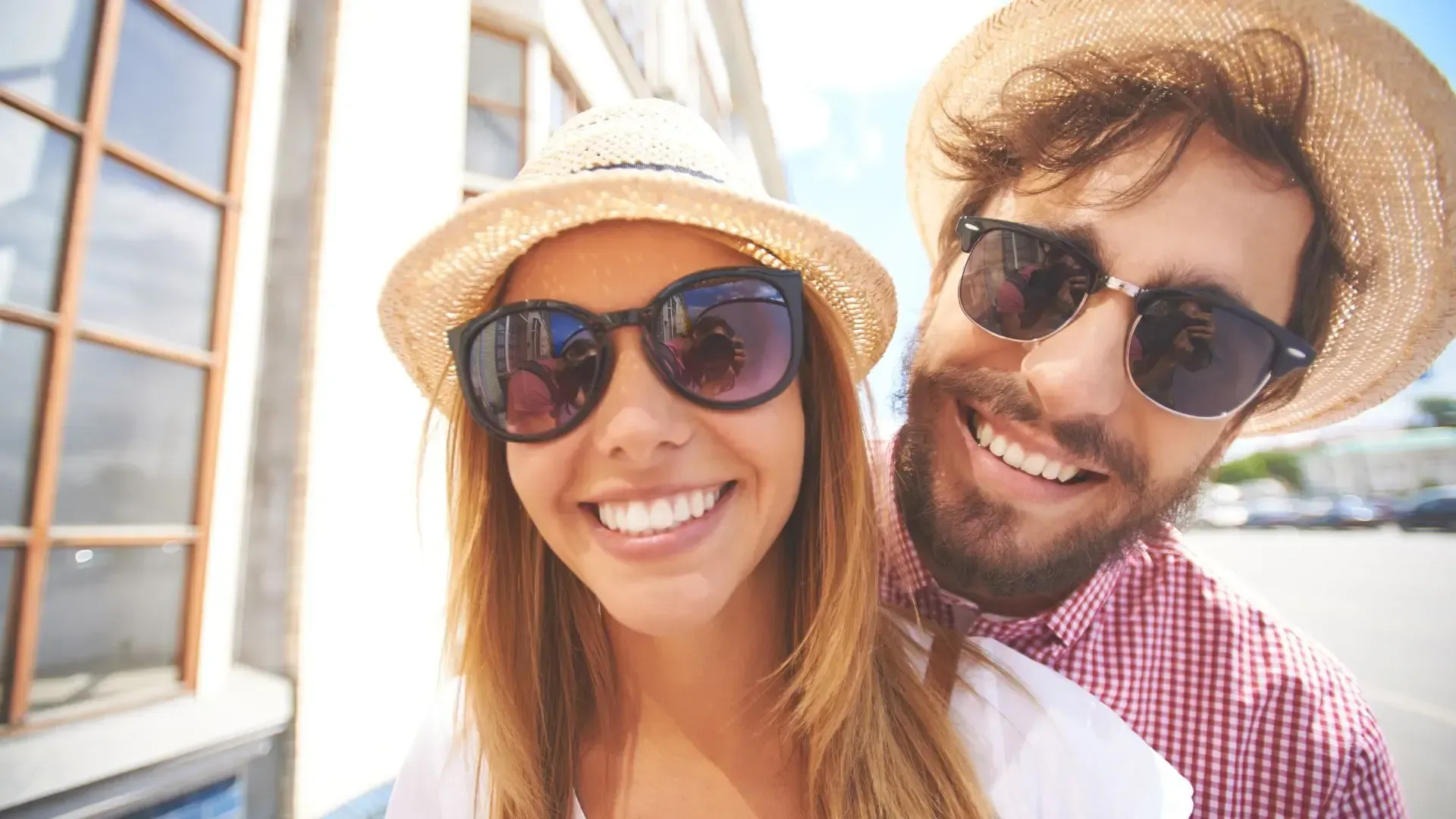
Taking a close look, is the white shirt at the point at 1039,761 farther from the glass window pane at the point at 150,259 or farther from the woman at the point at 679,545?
the glass window pane at the point at 150,259

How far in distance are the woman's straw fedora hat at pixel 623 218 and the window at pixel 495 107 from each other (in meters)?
2.60

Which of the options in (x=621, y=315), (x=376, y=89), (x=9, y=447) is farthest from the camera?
(x=376, y=89)

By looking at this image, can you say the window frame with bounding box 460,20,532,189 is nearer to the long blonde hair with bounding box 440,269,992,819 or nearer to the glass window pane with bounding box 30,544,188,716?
the glass window pane with bounding box 30,544,188,716

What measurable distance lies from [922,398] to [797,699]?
2.13 ft

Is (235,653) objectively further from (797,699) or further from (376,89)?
(376,89)

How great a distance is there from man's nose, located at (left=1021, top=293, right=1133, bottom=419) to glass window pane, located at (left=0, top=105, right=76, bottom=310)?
7.71ft

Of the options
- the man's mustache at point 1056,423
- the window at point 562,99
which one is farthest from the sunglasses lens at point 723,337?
the window at point 562,99

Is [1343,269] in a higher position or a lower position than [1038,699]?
higher

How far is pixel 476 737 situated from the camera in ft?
3.14

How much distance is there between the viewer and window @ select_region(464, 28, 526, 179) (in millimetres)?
3006

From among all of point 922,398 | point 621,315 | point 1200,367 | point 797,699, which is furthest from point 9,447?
point 1200,367

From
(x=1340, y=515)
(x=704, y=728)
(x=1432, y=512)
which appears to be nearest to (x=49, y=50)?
(x=704, y=728)

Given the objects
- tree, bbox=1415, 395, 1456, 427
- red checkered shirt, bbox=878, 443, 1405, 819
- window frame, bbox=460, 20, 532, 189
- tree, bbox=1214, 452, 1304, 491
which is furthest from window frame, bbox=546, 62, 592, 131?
tree, bbox=1415, 395, 1456, 427

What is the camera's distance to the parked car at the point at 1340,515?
2166mm
